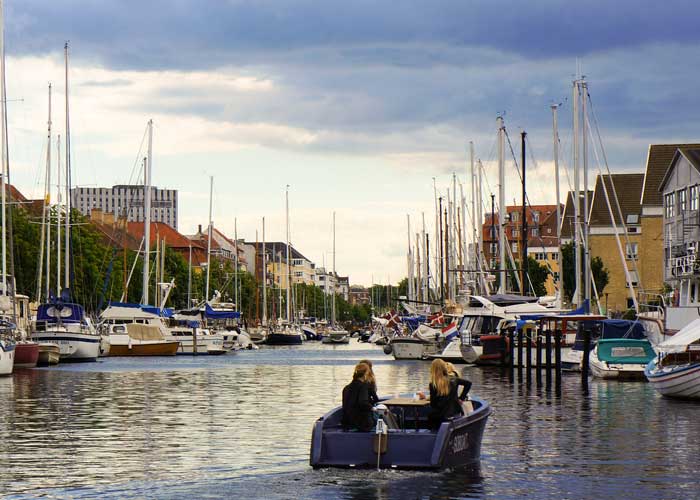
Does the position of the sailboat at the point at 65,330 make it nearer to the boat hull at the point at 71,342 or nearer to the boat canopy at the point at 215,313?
the boat hull at the point at 71,342

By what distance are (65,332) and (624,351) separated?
35277 mm

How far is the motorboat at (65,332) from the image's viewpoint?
3044 inches

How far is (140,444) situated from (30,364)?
40.5 metres

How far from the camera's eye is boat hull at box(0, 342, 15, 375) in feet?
189

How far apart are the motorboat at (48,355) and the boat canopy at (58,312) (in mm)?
3571

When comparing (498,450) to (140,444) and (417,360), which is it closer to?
(140,444)

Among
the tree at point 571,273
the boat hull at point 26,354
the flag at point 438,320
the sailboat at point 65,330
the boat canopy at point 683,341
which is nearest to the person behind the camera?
the boat canopy at point 683,341

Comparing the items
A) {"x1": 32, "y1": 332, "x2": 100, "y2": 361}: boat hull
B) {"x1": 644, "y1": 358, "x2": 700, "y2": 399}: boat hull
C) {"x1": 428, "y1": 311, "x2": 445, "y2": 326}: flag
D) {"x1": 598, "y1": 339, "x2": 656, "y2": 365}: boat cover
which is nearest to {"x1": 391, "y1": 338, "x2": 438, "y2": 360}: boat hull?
{"x1": 428, "y1": 311, "x2": 445, "y2": 326}: flag

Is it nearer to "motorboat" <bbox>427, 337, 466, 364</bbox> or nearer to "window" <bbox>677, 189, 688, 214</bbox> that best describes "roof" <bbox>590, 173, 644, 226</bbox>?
"window" <bbox>677, 189, 688, 214</bbox>

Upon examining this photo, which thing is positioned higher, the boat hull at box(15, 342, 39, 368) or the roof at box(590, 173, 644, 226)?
the roof at box(590, 173, 644, 226)

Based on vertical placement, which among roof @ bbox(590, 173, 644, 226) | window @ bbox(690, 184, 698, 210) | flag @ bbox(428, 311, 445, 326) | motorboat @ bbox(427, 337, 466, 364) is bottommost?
motorboat @ bbox(427, 337, 466, 364)

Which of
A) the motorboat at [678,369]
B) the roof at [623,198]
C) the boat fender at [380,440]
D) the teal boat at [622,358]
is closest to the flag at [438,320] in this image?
the roof at [623,198]

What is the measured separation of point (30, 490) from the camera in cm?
2194

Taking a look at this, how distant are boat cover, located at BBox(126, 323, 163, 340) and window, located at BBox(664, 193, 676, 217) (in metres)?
37.7
